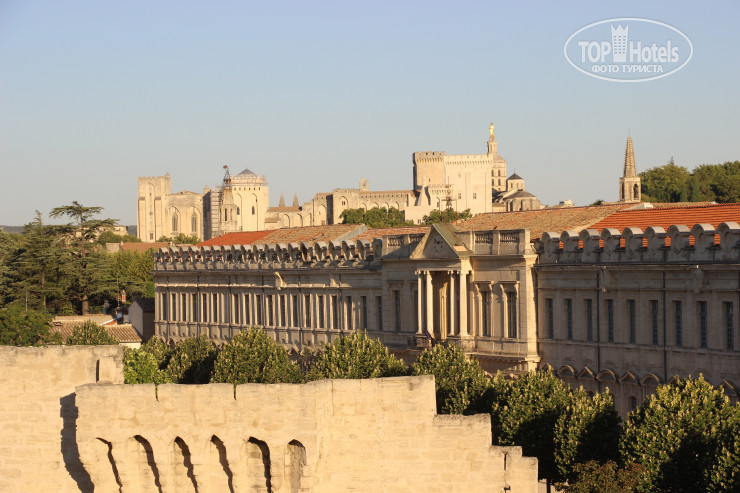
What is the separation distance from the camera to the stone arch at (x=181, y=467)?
41750mm

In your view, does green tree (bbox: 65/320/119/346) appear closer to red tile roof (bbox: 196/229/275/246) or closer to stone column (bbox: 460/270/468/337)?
red tile roof (bbox: 196/229/275/246)

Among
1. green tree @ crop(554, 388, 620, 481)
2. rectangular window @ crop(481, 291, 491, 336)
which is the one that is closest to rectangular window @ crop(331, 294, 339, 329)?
rectangular window @ crop(481, 291, 491, 336)

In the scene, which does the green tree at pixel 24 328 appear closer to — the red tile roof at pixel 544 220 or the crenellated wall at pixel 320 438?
the red tile roof at pixel 544 220

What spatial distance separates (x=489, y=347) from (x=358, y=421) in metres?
31.0

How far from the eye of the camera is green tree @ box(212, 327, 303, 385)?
6781cm

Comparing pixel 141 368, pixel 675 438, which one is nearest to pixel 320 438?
pixel 675 438

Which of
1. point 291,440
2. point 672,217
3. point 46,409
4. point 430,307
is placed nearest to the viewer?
point 291,440

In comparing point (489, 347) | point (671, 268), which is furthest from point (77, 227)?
point (671, 268)

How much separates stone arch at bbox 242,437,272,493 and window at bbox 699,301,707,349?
24.1 m

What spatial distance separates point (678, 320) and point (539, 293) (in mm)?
10256

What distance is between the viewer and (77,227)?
14375 centimetres

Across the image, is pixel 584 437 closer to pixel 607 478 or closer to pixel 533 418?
pixel 533 418

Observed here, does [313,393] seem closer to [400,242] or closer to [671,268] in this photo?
[671,268]

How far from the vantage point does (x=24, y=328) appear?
332ft
